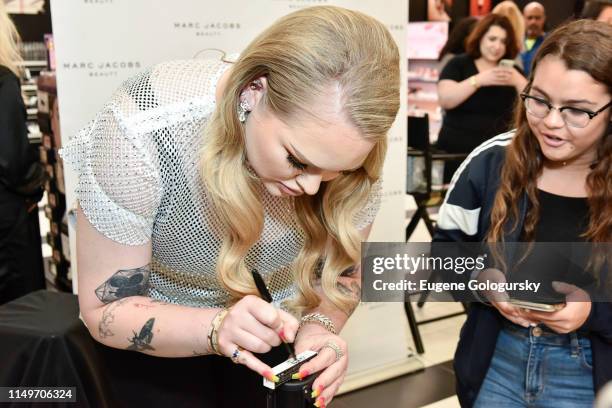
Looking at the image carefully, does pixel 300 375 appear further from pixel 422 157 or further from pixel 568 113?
pixel 422 157

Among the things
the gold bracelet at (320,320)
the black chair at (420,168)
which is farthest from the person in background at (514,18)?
the gold bracelet at (320,320)

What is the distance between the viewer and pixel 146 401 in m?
1.23

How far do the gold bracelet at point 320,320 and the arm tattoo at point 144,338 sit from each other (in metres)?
Answer: 0.29

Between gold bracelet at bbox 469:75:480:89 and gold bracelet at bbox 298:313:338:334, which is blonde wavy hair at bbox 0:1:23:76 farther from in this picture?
gold bracelet at bbox 469:75:480:89

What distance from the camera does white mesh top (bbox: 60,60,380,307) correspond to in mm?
1028

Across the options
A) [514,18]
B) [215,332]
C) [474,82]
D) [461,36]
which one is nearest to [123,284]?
[215,332]

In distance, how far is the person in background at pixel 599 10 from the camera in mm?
3064

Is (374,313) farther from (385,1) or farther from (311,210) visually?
(311,210)

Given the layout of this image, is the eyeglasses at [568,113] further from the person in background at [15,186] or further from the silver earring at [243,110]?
the person in background at [15,186]

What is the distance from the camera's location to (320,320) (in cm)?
124

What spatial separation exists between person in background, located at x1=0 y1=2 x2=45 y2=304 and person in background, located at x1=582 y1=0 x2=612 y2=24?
8.68 feet

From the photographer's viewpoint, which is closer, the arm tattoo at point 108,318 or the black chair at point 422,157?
the arm tattoo at point 108,318

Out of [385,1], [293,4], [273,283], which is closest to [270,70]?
[273,283]

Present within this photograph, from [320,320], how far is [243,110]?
1.52ft
